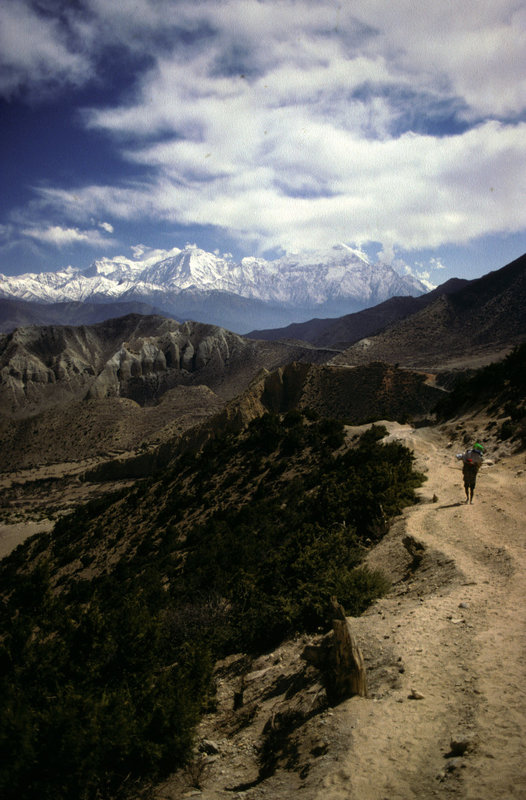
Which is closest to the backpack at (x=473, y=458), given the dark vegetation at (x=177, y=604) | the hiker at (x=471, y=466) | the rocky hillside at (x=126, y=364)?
the hiker at (x=471, y=466)

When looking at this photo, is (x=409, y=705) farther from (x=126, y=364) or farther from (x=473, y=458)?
(x=126, y=364)

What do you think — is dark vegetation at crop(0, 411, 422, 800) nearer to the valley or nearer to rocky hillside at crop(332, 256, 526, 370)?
the valley

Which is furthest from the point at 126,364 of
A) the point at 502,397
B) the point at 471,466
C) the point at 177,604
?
the point at 471,466

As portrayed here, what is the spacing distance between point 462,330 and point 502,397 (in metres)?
110

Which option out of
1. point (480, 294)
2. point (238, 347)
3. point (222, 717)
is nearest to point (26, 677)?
point (222, 717)

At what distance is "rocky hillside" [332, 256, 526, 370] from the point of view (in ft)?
357

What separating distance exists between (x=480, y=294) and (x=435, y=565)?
146448mm

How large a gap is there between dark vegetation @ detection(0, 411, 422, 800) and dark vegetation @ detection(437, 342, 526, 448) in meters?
6.99

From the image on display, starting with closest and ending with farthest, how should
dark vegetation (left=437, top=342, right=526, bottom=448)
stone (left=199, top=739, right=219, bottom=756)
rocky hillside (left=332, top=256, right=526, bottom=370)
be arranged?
stone (left=199, top=739, right=219, bottom=756) < dark vegetation (left=437, top=342, right=526, bottom=448) < rocky hillside (left=332, top=256, right=526, bottom=370)


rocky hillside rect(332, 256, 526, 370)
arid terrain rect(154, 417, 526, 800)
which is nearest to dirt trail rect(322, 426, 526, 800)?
arid terrain rect(154, 417, 526, 800)

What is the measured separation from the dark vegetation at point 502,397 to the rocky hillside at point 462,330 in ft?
234

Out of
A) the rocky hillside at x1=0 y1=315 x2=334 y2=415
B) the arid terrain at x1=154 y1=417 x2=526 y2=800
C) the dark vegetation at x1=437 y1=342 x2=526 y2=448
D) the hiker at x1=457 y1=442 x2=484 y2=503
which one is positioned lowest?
the arid terrain at x1=154 y1=417 x2=526 y2=800

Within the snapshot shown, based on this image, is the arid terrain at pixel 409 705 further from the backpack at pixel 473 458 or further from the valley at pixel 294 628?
the backpack at pixel 473 458

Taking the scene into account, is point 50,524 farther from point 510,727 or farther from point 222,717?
point 510,727
